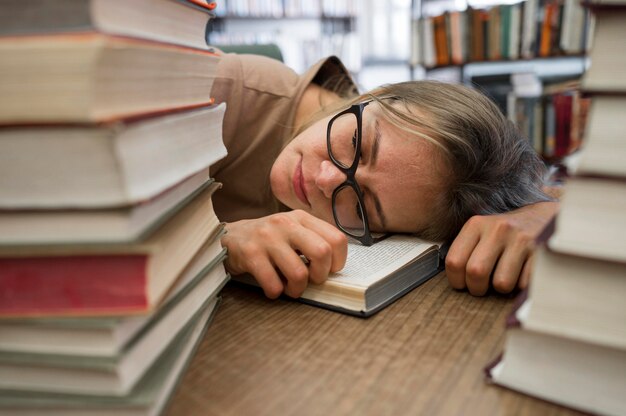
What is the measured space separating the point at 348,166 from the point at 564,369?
1.75 feet

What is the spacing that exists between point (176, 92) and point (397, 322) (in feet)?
1.05

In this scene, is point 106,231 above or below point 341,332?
above

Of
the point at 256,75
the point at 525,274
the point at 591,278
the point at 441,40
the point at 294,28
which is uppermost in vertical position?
the point at 294,28

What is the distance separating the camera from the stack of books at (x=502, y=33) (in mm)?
2531

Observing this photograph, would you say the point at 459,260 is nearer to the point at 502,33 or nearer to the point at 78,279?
the point at 78,279

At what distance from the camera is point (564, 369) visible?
353 mm

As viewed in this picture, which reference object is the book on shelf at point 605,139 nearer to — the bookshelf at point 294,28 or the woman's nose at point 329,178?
the woman's nose at point 329,178

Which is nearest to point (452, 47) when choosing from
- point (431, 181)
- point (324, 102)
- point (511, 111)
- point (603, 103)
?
point (511, 111)

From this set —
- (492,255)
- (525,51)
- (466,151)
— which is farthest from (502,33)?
(492,255)

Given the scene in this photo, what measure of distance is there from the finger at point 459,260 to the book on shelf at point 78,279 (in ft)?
1.28

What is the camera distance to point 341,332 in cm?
49

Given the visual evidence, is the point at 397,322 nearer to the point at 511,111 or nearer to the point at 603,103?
the point at 603,103

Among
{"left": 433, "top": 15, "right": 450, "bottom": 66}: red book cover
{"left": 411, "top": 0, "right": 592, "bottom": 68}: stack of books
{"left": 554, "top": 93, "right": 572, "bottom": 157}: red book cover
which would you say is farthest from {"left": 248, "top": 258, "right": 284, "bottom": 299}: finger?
{"left": 433, "top": 15, "right": 450, "bottom": 66}: red book cover

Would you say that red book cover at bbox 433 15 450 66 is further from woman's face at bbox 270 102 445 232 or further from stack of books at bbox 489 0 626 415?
stack of books at bbox 489 0 626 415
